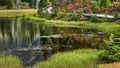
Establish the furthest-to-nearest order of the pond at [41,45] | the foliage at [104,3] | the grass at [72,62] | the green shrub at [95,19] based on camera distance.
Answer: the foliage at [104,3]
the green shrub at [95,19]
the pond at [41,45]
the grass at [72,62]

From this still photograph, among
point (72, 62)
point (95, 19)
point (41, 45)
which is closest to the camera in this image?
point (72, 62)

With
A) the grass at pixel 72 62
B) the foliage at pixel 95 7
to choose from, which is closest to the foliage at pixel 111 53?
the grass at pixel 72 62

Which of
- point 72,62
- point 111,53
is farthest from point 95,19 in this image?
point 72,62

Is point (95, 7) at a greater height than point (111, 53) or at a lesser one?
lesser

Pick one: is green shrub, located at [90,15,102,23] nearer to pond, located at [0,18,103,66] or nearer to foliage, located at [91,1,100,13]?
foliage, located at [91,1,100,13]

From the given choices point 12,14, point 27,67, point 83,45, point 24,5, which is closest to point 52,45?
point 83,45

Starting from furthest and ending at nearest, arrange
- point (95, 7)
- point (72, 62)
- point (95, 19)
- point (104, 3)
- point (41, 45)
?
point (104, 3) → point (95, 7) → point (95, 19) → point (41, 45) → point (72, 62)

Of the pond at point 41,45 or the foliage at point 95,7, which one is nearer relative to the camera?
the pond at point 41,45

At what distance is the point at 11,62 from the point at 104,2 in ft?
132

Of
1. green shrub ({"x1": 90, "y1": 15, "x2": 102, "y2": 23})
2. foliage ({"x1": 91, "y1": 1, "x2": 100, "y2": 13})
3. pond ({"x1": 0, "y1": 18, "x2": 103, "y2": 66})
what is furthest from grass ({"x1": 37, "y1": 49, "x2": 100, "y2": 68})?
foliage ({"x1": 91, "y1": 1, "x2": 100, "y2": 13})

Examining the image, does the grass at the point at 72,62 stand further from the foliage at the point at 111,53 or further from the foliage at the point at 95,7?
the foliage at the point at 95,7

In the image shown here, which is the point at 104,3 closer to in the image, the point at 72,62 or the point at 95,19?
the point at 95,19

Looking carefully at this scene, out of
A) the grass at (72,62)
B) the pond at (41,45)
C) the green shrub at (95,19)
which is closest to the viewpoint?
the grass at (72,62)

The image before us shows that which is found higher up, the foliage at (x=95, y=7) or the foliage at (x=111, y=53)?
the foliage at (x=111, y=53)
